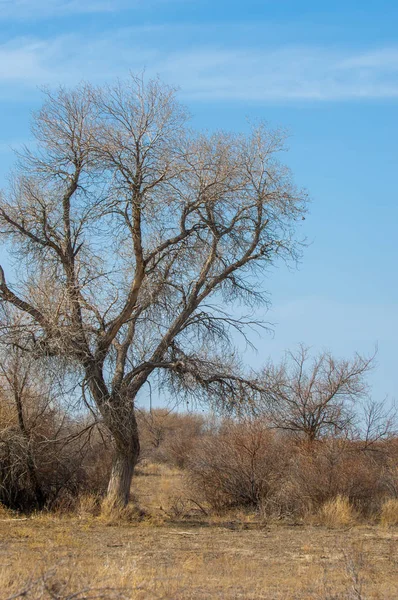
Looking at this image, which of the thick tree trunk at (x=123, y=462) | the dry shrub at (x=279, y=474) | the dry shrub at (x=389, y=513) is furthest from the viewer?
the dry shrub at (x=279, y=474)

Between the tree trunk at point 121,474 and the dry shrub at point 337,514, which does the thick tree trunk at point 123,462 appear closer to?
the tree trunk at point 121,474

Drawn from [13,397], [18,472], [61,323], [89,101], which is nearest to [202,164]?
[89,101]

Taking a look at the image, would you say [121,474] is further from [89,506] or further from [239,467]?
[239,467]

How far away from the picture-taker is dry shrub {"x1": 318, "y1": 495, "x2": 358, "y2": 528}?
17531mm

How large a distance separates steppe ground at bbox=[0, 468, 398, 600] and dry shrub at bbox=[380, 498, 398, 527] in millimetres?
1340

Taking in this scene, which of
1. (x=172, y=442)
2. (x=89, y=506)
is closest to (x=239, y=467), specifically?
(x=89, y=506)

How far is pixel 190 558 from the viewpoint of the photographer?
11.8 meters

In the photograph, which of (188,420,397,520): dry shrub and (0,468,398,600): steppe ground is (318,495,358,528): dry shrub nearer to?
(188,420,397,520): dry shrub

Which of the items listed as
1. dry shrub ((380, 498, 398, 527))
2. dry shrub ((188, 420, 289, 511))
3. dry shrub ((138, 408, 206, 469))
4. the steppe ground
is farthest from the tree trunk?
dry shrub ((138, 408, 206, 469))

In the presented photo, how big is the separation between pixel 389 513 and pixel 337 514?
61.3 inches

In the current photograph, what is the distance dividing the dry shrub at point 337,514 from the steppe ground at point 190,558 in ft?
1.94

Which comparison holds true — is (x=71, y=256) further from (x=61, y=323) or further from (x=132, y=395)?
(x=132, y=395)

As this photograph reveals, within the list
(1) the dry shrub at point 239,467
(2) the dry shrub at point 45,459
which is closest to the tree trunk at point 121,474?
(2) the dry shrub at point 45,459

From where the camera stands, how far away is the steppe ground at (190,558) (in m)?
8.73
